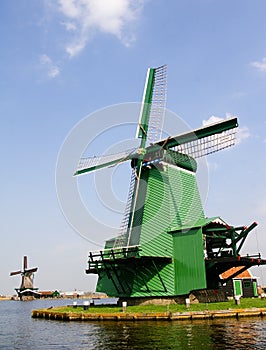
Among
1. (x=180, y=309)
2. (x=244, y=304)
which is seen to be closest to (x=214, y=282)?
(x=244, y=304)

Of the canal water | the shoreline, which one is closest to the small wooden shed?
the shoreline

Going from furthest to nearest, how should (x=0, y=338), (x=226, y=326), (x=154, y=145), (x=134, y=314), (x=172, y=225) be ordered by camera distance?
(x=154, y=145), (x=172, y=225), (x=134, y=314), (x=0, y=338), (x=226, y=326)

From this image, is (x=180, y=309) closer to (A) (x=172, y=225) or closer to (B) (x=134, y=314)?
(B) (x=134, y=314)

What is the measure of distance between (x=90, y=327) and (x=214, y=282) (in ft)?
39.4

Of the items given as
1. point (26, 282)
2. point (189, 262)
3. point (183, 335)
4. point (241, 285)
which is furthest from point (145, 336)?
point (26, 282)

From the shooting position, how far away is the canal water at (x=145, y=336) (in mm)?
16172

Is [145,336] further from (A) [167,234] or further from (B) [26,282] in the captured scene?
(B) [26,282]

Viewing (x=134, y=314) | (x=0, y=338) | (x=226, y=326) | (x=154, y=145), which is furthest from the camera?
(x=154, y=145)

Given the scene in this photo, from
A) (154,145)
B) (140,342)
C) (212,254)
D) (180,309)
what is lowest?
(140,342)

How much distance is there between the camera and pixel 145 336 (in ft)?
60.1

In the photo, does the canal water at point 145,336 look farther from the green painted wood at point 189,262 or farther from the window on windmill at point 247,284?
the window on windmill at point 247,284

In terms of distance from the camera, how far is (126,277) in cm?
3047

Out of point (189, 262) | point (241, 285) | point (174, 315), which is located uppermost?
point (189, 262)

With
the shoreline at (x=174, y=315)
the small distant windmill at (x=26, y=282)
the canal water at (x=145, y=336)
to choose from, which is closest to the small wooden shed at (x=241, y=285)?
the shoreline at (x=174, y=315)
